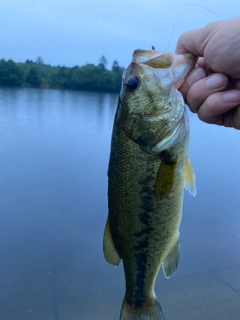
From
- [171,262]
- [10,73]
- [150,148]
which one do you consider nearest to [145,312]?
[171,262]

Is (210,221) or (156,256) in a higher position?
(156,256)

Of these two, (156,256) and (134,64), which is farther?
(156,256)

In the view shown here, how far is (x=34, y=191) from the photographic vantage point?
931 centimetres

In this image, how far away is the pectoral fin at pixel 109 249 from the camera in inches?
67.6

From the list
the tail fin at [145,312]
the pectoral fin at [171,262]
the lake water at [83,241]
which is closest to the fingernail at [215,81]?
the pectoral fin at [171,262]

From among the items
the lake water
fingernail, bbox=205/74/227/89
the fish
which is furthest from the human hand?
the lake water

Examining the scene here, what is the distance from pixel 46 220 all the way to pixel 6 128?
37.7ft

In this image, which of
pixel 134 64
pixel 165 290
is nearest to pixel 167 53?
pixel 134 64

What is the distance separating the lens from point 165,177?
59.3 inches

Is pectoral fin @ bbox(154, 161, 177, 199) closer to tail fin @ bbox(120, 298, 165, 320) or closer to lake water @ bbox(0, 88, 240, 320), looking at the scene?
tail fin @ bbox(120, 298, 165, 320)

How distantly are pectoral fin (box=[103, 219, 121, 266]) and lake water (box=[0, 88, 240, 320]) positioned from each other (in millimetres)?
3317

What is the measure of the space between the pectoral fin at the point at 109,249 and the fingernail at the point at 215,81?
0.76 meters

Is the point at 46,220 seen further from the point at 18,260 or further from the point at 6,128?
the point at 6,128

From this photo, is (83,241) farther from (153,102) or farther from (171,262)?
(153,102)
